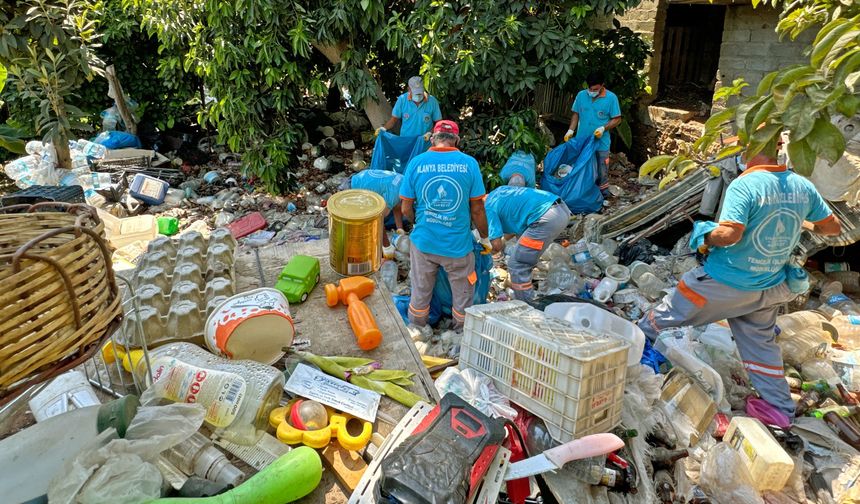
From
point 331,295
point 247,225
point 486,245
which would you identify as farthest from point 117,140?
point 331,295

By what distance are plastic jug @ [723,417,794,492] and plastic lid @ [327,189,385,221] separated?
210 cm

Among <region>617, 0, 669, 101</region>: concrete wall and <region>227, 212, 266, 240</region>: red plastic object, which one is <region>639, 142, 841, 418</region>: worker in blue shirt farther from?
<region>617, 0, 669, 101</region>: concrete wall

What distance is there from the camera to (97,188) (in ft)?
21.6

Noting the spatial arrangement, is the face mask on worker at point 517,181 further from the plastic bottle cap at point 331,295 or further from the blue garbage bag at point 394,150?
the plastic bottle cap at point 331,295

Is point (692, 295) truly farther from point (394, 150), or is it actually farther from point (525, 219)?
point (394, 150)

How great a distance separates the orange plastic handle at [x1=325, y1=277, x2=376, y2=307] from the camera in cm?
255

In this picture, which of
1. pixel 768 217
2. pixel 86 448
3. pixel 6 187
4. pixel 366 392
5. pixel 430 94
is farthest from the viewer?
pixel 6 187

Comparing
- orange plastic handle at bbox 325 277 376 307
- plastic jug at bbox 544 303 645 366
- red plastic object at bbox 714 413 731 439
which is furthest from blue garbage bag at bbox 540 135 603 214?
orange plastic handle at bbox 325 277 376 307

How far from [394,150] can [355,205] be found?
3.27 metres

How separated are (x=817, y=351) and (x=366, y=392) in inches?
129

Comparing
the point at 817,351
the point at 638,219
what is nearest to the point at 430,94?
the point at 638,219

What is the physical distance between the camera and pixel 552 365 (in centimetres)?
215

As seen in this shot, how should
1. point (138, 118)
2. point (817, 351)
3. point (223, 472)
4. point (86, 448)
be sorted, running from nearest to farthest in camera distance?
1. point (86, 448)
2. point (223, 472)
3. point (817, 351)
4. point (138, 118)

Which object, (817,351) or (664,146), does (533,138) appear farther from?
(817,351)
